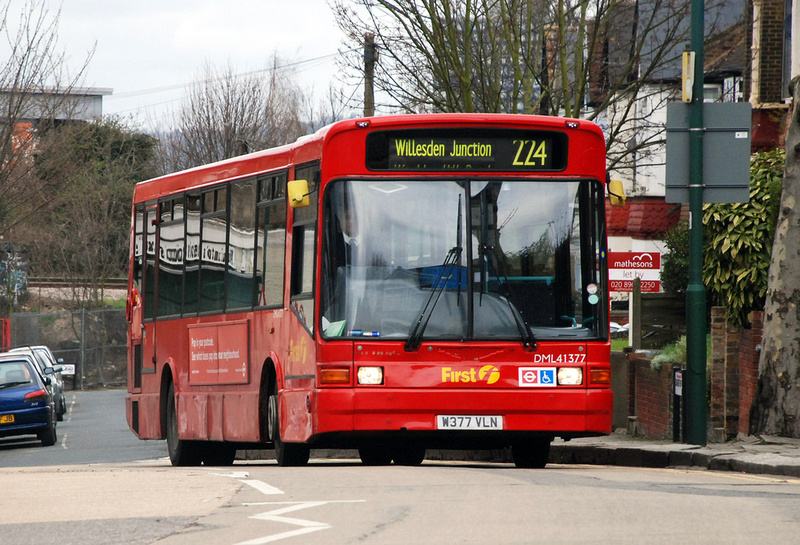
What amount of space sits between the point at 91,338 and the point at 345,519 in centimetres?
4558

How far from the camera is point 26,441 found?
31.7 metres

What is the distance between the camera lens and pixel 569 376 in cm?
1298

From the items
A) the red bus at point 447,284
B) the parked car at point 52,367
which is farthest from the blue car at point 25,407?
the red bus at point 447,284

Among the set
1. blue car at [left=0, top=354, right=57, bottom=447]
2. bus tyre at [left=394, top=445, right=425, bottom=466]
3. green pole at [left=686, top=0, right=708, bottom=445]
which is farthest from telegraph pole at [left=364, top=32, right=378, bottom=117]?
bus tyre at [left=394, top=445, right=425, bottom=466]

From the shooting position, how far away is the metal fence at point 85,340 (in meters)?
52.8

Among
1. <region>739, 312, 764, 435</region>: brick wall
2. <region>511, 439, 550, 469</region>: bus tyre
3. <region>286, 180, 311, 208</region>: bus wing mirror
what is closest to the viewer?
<region>286, 180, 311, 208</region>: bus wing mirror

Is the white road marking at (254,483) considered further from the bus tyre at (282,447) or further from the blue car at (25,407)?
the blue car at (25,407)

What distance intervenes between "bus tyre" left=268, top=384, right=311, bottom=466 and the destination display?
8.92ft

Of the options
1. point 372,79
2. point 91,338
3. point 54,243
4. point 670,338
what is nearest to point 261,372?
point 670,338

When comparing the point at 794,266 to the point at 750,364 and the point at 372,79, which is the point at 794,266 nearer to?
the point at 750,364

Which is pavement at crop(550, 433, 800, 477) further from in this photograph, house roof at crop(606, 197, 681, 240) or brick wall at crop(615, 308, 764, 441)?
house roof at crop(606, 197, 681, 240)

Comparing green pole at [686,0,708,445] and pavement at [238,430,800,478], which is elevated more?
green pole at [686,0,708,445]

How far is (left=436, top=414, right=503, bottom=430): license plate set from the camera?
42.0 feet

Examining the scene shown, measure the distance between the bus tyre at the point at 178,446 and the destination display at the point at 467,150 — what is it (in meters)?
5.84
